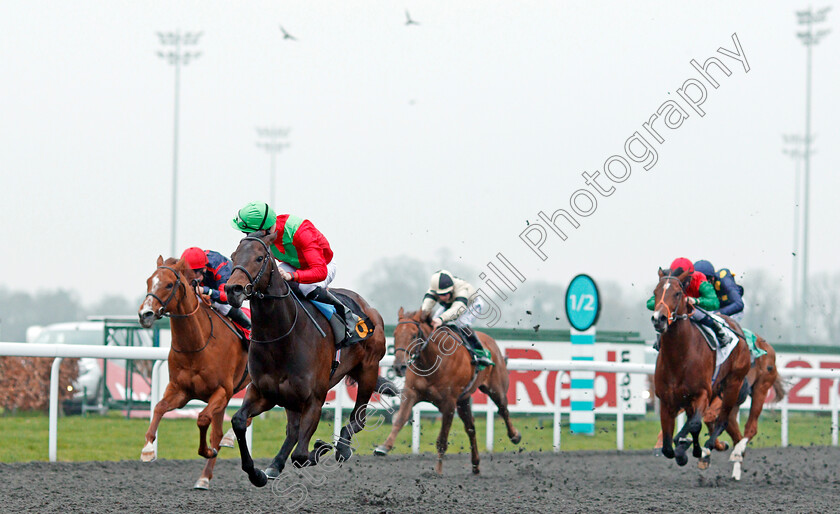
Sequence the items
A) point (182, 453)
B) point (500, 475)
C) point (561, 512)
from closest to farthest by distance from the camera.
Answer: point (561, 512) < point (500, 475) < point (182, 453)

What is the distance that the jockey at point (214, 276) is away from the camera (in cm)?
665

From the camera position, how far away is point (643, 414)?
42.4 ft

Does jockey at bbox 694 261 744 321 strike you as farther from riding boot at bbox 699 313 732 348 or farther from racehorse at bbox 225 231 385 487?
racehorse at bbox 225 231 385 487

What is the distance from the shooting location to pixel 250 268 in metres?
4.64

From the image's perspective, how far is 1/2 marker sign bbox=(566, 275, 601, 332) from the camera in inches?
407

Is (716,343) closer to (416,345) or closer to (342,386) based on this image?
(416,345)

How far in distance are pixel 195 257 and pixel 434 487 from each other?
222cm

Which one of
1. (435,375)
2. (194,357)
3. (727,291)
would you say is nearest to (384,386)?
(194,357)

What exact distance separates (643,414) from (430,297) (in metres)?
5.77

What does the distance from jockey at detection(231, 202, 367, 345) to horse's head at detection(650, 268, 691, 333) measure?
2121 millimetres

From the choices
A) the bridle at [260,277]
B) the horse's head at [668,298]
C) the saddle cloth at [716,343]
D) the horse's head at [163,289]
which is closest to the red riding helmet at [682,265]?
the horse's head at [668,298]

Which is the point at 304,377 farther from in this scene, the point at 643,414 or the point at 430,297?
the point at 643,414

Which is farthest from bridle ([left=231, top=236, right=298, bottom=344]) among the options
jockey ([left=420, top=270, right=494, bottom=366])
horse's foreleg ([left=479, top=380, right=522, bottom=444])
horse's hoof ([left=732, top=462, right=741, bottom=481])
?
horse's hoof ([left=732, top=462, right=741, bottom=481])

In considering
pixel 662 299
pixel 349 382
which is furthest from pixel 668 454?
pixel 349 382
